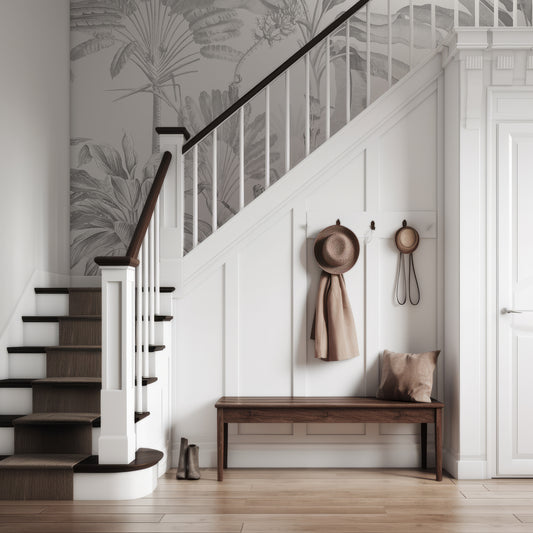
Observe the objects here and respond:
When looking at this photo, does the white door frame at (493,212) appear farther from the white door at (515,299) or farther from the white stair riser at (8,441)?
the white stair riser at (8,441)

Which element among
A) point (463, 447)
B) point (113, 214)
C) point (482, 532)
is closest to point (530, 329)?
point (463, 447)

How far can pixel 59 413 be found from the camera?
4.08 meters

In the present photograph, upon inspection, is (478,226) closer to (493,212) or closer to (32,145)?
(493,212)

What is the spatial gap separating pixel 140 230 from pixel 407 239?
5.57 ft

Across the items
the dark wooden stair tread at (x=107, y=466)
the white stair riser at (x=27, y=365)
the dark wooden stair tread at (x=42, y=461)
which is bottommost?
the dark wooden stair tread at (x=107, y=466)

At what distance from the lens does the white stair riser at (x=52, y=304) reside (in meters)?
4.90

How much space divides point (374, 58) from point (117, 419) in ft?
11.6

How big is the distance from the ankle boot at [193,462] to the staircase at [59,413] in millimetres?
346

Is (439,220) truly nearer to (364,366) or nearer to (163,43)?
(364,366)

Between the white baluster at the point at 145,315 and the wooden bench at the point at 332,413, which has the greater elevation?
the white baluster at the point at 145,315

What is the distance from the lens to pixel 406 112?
464 centimetres

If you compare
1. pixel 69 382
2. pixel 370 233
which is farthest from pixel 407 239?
pixel 69 382

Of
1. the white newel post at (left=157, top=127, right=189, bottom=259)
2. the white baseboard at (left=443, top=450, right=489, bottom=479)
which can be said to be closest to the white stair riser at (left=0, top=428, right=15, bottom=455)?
→ the white newel post at (left=157, top=127, right=189, bottom=259)

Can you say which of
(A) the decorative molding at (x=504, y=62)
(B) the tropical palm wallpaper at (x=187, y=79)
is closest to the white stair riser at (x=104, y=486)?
(B) the tropical palm wallpaper at (x=187, y=79)
